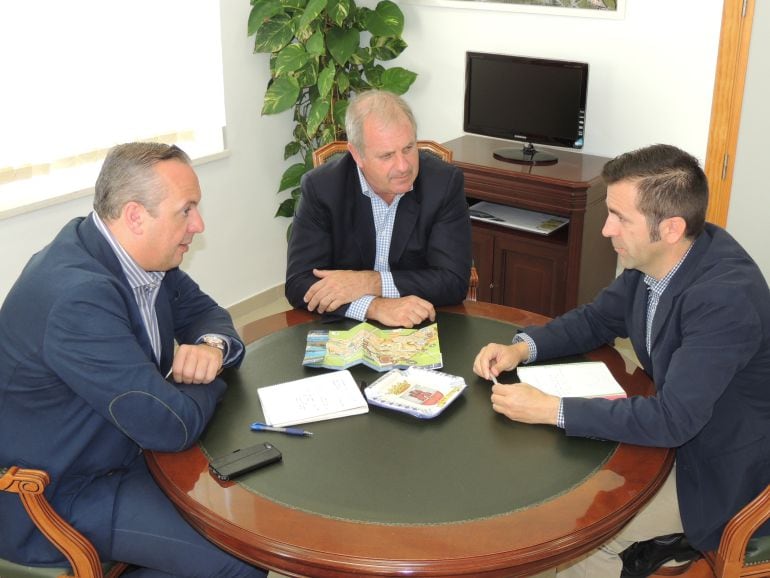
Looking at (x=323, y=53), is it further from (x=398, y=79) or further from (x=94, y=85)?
(x=94, y=85)

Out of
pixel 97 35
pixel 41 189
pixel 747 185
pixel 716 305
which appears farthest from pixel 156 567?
pixel 747 185

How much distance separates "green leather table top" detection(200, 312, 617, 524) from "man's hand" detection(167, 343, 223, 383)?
0.26ft

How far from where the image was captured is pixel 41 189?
3.63 m

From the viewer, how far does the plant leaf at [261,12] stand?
414 cm

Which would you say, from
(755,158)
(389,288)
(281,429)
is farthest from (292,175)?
(281,429)

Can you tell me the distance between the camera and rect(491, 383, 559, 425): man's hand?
6.42ft

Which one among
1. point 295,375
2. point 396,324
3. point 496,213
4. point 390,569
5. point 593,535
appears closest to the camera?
point 390,569

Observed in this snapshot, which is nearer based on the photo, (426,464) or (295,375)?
(426,464)

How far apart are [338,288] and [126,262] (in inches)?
29.1

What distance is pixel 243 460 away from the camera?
184 centimetres

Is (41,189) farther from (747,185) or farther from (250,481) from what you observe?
(747,185)

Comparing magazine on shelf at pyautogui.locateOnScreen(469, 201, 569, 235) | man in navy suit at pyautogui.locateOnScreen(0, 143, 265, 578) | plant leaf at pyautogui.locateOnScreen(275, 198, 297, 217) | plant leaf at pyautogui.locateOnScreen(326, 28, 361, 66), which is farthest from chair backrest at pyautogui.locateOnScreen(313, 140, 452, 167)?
plant leaf at pyautogui.locateOnScreen(275, 198, 297, 217)

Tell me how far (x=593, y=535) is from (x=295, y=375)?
888mm

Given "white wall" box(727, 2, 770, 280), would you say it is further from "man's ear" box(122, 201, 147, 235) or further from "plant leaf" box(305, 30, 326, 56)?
"man's ear" box(122, 201, 147, 235)
